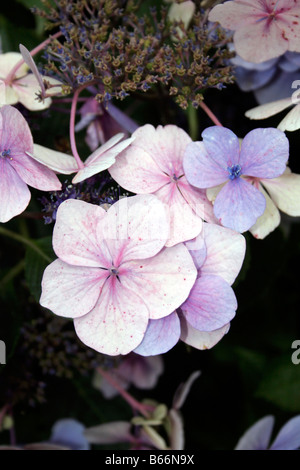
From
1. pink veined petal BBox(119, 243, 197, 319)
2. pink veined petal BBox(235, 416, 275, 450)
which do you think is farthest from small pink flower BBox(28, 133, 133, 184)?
pink veined petal BBox(235, 416, 275, 450)

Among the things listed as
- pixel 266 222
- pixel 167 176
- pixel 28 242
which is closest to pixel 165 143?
pixel 167 176

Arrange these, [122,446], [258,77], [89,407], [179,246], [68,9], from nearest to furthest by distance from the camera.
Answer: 1. [179,246]
2. [68,9]
3. [258,77]
4. [122,446]
5. [89,407]

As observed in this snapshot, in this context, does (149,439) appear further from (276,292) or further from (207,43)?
(207,43)

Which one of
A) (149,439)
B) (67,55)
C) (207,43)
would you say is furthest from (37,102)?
(149,439)

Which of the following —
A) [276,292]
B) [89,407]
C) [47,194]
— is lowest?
[89,407]

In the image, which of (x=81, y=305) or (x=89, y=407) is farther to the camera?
(x=89, y=407)

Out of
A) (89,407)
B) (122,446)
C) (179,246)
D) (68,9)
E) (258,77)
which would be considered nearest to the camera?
(179,246)

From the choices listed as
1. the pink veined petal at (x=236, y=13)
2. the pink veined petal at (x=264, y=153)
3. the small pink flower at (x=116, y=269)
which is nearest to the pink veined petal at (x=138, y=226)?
the small pink flower at (x=116, y=269)

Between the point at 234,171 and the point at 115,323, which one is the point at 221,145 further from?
the point at 115,323
